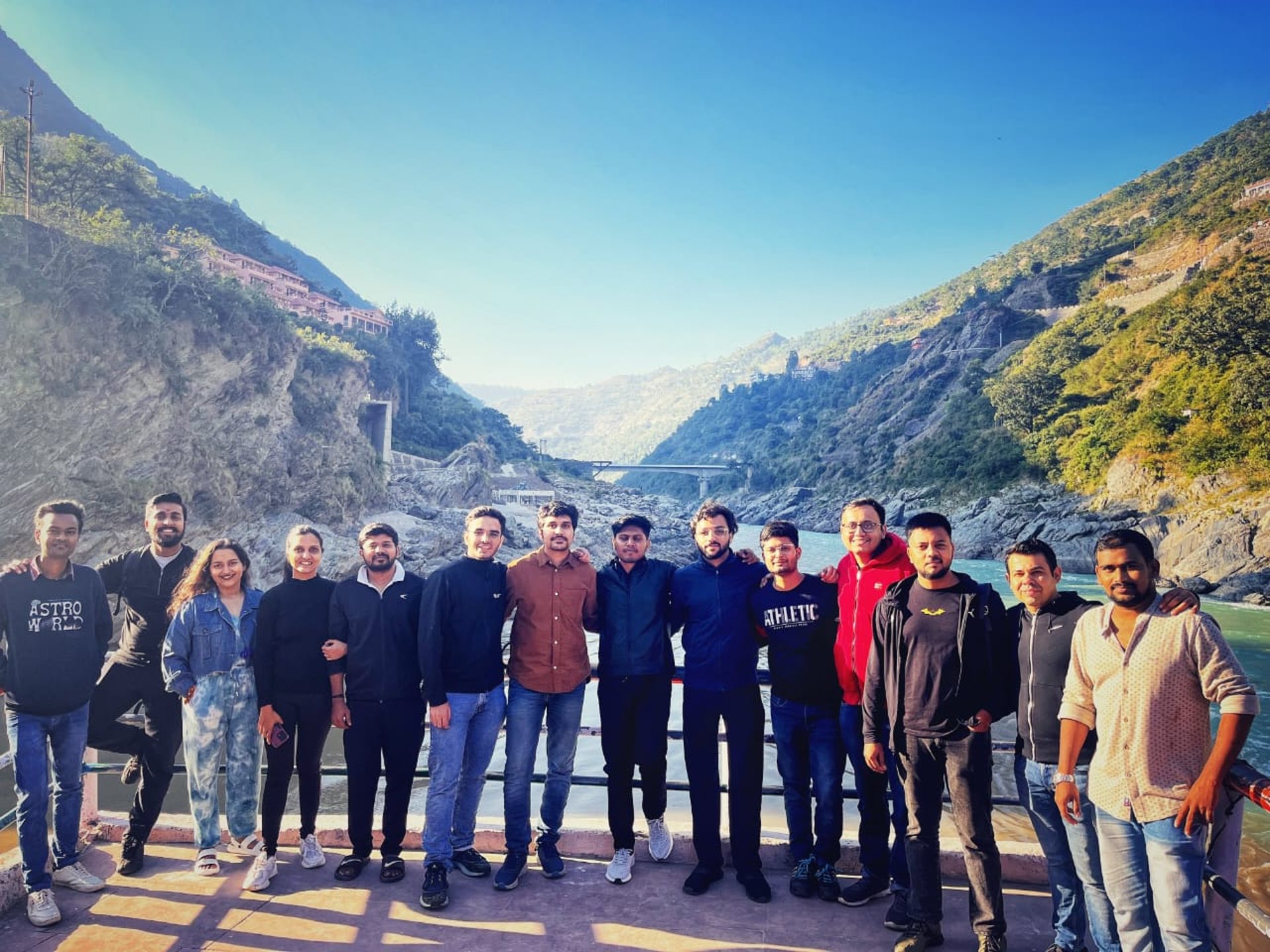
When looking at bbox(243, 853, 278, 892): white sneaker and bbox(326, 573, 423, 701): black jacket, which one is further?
bbox(326, 573, 423, 701): black jacket

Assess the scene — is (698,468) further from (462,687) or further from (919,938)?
(919,938)

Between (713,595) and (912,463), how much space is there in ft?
190

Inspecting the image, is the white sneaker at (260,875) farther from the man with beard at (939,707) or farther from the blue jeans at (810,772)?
the man with beard at (939,707)

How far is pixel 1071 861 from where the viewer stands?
2.63 meters

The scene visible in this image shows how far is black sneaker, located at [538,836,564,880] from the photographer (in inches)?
128

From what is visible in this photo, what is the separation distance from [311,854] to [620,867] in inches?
61.7

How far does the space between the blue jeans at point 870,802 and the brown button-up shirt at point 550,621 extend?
136cm

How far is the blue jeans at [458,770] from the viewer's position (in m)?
3.27

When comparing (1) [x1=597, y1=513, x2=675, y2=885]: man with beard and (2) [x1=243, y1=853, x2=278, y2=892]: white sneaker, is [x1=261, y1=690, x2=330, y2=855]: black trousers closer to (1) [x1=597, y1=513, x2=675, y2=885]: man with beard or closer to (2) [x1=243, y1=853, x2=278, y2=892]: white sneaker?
(2) [x1=243, y1=853, x2=278, y2=892]: white sneaker

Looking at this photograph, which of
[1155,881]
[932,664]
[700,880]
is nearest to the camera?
Result: [1155,881]

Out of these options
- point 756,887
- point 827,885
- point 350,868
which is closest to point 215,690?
point 350,868

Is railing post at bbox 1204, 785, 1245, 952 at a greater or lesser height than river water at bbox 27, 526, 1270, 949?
greater

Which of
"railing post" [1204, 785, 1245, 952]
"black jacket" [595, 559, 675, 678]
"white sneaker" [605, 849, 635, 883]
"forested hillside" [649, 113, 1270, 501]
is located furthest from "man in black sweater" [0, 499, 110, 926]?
"forested hillside" [649, 113, 1270, 501]

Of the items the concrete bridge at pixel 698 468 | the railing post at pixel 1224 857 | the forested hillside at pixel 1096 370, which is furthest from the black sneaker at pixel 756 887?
the concrete bridge at pixel 698 468
